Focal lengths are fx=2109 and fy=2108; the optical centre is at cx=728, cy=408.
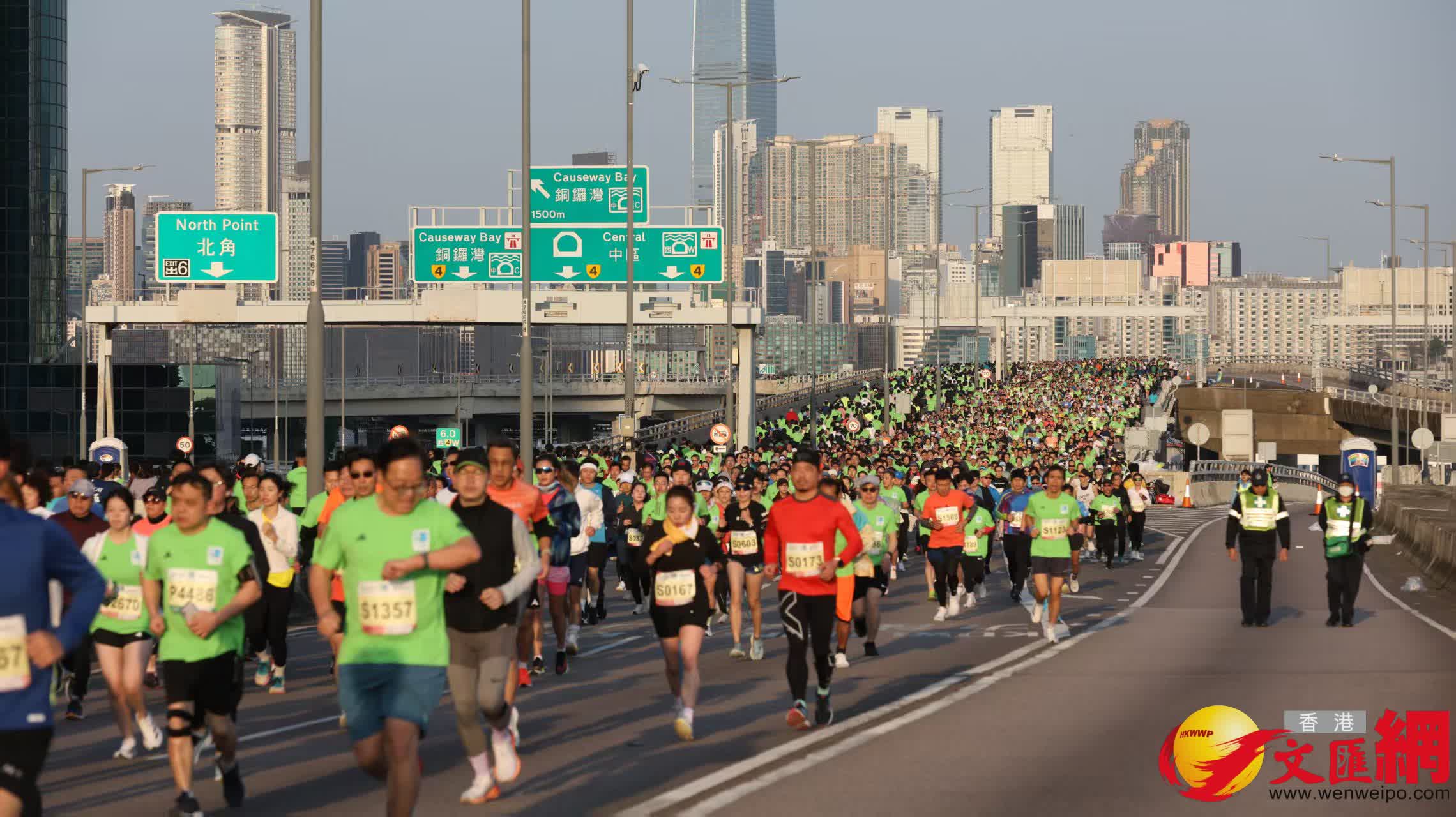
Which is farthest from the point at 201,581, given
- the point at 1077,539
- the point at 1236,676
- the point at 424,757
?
the point at 1077,539

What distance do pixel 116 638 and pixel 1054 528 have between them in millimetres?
9407

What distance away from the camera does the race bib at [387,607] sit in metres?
8.45

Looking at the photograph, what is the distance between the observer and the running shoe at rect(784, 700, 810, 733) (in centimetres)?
1266

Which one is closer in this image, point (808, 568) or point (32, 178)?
point (808, 568)

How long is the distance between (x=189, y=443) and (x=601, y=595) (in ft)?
167

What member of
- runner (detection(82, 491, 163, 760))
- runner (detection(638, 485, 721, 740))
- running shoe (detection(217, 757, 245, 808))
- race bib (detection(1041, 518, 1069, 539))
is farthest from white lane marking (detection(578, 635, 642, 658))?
running shoe (detection(217, 757, 245, 808))

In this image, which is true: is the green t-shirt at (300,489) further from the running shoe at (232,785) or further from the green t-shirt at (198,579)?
the running shoe at (232,785)

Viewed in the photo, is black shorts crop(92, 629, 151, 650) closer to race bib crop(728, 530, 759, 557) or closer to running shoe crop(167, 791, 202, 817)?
running shoe crop(167, 791, 202, 817)

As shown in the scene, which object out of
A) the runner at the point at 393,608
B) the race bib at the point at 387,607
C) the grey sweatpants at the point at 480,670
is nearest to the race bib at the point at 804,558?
the grey sweatpants at the point at 480,670

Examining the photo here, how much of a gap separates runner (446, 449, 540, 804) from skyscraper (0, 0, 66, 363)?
90.6 metres

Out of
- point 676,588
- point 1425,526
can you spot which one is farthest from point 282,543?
point 1425,526

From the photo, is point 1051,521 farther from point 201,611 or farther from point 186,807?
point 186,807

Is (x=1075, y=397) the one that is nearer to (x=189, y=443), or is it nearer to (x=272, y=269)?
(x=189, y=443)

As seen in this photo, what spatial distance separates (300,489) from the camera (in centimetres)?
2155
